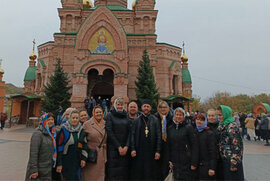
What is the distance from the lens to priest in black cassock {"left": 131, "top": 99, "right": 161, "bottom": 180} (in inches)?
153

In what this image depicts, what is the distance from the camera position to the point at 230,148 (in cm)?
364

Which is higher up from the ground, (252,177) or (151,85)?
(151,85)

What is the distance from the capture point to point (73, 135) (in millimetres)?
3709

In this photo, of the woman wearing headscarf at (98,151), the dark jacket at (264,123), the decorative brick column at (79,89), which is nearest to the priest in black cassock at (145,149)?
the woman wearing headscarf at (98,151)

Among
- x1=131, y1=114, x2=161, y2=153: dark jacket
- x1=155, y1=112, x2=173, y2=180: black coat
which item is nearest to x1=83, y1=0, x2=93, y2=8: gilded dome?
x1=131, y1=114, x2=161, y2=153: dark jacket

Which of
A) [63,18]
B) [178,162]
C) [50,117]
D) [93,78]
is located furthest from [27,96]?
[178,162]

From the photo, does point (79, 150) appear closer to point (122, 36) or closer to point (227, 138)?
point (227, 138)

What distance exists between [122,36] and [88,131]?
16.8 m

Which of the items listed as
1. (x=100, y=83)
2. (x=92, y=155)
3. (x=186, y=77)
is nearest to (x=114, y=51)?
(x=100, y=83)

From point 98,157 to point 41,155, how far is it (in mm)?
1093

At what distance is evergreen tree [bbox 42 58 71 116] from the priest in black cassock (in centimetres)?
1670

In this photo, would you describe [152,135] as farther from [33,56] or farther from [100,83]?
[33,56]

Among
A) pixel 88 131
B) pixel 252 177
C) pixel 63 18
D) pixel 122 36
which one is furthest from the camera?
pixel 63 18

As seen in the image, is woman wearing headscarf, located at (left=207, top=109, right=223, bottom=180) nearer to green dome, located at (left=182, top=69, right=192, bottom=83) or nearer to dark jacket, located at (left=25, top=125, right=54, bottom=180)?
dark jacket, located at (left=25, top=125, right=54, bottom=180)
